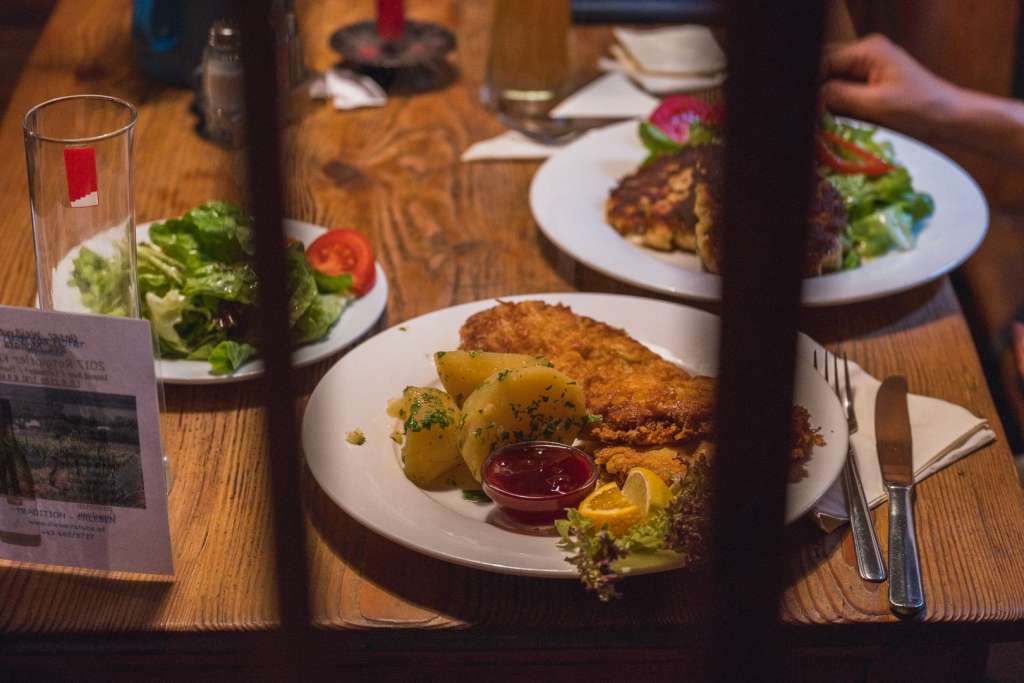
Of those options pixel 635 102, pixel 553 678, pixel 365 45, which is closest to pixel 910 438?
pixel 553 678

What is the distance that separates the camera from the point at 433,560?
3.93ft

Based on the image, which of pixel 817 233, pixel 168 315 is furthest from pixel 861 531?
pixel 168 315

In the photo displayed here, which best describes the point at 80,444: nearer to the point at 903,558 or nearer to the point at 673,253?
the point at 903,558

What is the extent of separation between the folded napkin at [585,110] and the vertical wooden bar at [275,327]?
4.93 ft

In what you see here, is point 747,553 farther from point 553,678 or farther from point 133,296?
point 133,296

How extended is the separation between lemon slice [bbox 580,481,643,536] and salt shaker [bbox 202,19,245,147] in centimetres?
110

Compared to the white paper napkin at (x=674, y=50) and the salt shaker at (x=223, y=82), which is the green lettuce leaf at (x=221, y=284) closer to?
the salt shaker at (x=223, y=82)

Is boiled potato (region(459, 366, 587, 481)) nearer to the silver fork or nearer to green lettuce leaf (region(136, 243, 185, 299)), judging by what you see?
the silver fork

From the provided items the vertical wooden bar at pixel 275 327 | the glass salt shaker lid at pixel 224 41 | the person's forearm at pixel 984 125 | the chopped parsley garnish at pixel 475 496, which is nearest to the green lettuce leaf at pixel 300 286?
the chopped parsley garnish at pixel 475 496

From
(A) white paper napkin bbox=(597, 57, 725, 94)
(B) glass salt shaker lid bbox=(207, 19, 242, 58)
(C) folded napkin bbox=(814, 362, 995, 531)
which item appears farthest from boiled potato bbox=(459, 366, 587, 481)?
(A) white paper napkin bbox=(597, 57, 725, 94)

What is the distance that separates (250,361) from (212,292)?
0.32 feet

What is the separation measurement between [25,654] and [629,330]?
2.73ft

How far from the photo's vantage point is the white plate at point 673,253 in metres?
1.66

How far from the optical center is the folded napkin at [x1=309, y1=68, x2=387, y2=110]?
7.65 ft
